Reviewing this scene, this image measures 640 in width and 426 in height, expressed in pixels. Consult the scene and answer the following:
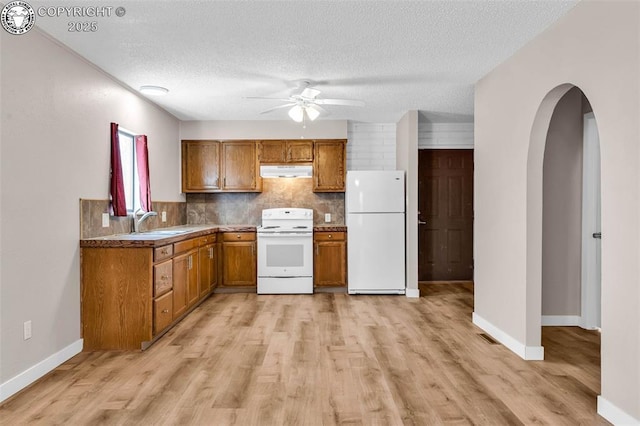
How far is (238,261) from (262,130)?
190 centimetres

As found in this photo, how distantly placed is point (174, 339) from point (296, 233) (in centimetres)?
227

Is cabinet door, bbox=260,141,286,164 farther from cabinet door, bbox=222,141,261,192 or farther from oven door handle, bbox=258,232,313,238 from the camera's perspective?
oven door handle, bbox=258,232,313,238

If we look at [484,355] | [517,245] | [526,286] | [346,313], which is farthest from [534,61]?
[346,313]

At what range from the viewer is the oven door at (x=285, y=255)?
5.48 meters

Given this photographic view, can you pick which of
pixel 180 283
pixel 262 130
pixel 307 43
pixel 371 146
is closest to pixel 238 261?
pixel 180 283

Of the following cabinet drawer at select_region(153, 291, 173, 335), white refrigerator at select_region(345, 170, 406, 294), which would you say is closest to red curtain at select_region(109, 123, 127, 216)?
cabinet drawer at select_region(153, 291, 173, 335)

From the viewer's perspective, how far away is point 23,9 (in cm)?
254

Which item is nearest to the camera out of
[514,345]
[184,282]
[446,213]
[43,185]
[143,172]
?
[43,185]

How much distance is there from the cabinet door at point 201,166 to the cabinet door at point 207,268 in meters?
1.00

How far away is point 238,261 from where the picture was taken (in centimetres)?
553

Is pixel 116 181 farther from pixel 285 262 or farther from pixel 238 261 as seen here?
pixel 285 262

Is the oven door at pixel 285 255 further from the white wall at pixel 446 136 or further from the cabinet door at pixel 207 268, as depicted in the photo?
the white wall at pixel 446 136

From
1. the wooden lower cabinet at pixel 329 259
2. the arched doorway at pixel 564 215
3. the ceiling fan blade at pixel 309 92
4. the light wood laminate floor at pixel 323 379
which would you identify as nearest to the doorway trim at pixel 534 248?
the light wood laminate floor at pixel 323 379

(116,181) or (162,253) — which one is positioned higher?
(116,181)
